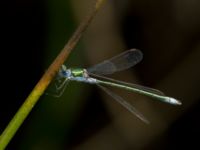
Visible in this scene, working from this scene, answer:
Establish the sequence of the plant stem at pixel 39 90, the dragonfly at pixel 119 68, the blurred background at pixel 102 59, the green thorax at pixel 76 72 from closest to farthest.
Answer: the plant stem at pixel 39 90 → the green thorax at pixel 76 72 → the dragonfly at pixel 119 68 → the blurred background at pixel 102 59

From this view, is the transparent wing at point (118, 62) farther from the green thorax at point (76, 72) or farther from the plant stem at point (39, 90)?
the plant stem at point (39, 90)

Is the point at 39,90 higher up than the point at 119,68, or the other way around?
the point at 119,68

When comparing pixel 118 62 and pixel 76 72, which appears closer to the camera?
pixel 76 72

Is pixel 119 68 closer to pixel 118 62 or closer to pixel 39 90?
pixel 118 62

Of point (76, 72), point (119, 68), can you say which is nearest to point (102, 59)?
point (119, 68)

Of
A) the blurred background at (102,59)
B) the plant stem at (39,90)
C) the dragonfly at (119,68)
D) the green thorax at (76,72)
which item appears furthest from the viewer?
the blurred background at (102,59)

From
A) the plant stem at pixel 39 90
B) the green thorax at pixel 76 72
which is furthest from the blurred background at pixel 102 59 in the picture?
the plant stem at pixel 39 90
